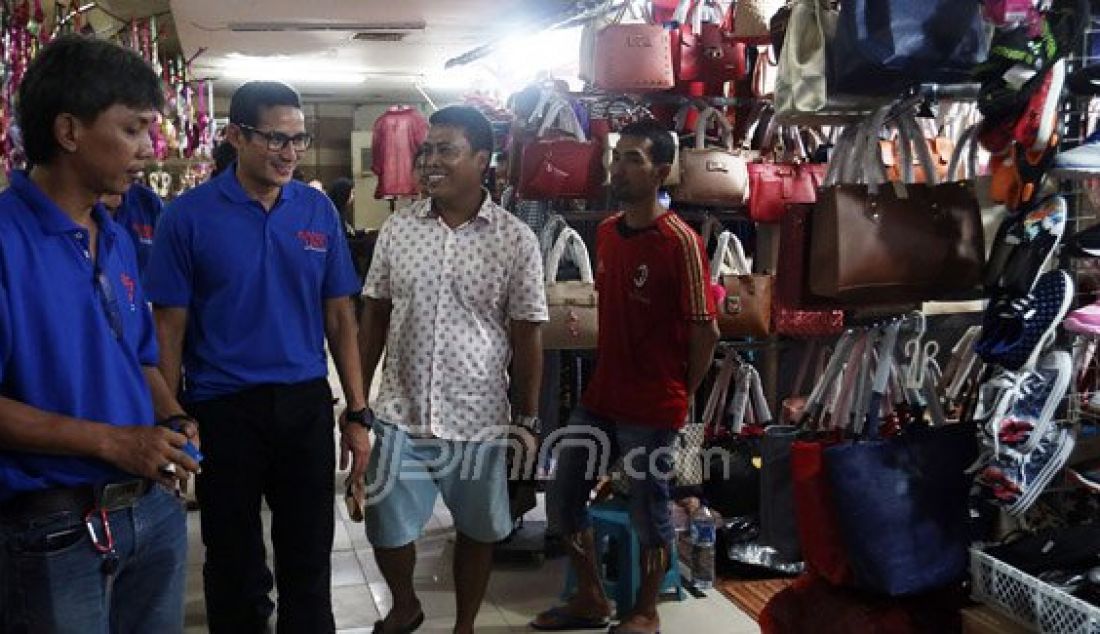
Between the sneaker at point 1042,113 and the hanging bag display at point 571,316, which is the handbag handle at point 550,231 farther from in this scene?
the sneaker at point 1042,113

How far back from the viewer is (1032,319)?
226 centimetres

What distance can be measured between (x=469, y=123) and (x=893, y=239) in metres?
1.38

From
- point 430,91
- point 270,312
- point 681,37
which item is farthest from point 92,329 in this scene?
point 430,91

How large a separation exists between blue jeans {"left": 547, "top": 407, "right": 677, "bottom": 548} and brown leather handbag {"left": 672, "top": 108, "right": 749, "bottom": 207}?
1.27 m

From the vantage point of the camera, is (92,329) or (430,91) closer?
(92,329)

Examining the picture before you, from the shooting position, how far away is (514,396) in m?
3.43

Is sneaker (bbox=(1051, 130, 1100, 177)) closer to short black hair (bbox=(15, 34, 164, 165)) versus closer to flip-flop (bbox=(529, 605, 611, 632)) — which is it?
short black hair (bbox=(15, 34, 164, 165))

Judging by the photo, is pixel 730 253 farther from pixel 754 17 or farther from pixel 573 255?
pixel 754 17

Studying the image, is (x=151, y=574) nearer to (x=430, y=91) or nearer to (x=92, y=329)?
(x=92, y=329)

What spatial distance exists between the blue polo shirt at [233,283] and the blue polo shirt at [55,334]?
957 millimetres

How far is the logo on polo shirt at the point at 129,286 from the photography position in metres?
1.91

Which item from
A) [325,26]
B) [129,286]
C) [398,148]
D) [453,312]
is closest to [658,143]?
[453,312]

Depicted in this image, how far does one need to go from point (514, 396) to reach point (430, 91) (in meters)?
8.59

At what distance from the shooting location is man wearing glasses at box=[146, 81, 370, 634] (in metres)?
2.82
